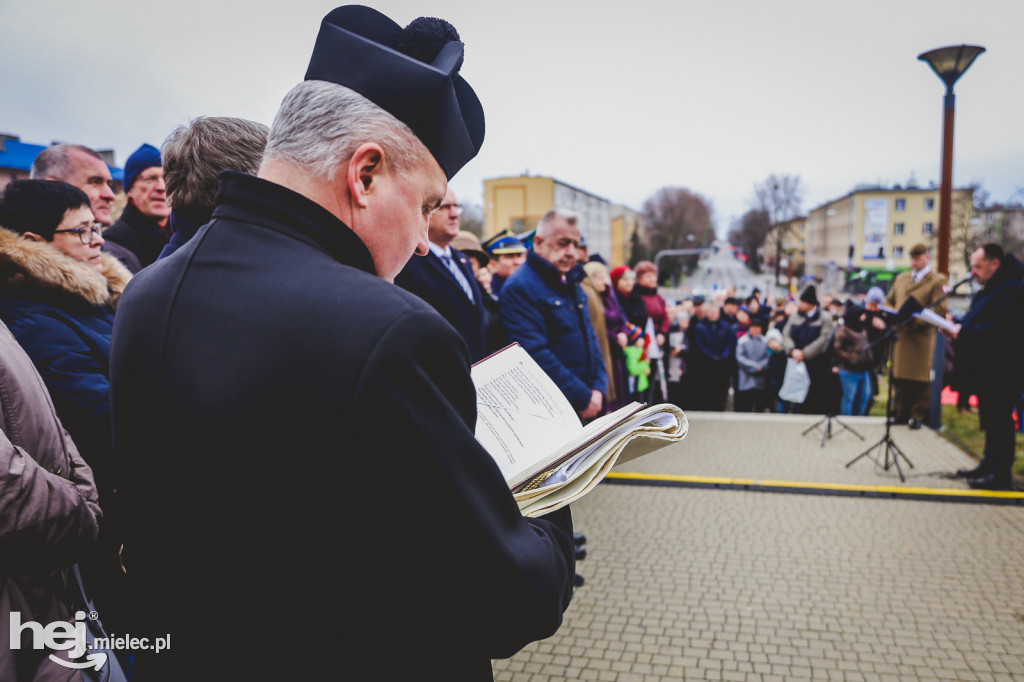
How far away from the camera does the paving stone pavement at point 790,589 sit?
3.14 meters

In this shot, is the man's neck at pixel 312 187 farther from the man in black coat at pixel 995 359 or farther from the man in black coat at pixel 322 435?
the man in black coat at pixel 995 359

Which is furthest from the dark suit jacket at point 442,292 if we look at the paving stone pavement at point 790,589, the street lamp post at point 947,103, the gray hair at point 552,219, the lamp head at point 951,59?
the lamp head at point 951,59

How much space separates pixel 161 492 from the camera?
1.00 meters

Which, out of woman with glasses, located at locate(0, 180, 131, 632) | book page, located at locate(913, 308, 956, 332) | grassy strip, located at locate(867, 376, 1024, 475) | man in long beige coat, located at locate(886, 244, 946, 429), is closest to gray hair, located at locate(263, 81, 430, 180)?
woman with glasses, located at locate(0, 180, 131, 632)

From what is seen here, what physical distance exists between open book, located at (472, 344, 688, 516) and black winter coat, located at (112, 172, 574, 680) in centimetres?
25

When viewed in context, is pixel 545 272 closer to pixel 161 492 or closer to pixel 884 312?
pixel 161 492

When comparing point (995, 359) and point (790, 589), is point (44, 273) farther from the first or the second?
point (995, 359)

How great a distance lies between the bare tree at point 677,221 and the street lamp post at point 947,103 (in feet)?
238

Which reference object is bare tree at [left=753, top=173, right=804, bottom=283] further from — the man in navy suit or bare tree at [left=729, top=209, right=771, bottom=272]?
the man in navy suit

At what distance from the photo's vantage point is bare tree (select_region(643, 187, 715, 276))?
83.6m

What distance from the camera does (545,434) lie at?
1.57 meters

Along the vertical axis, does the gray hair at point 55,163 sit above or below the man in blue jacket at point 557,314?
above

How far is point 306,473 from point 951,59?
403 inches

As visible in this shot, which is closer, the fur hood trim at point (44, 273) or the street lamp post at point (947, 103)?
the fur hood trim at point (44, 273)
